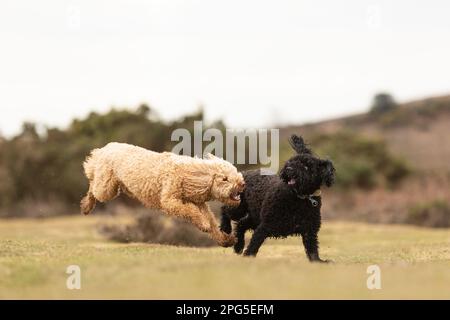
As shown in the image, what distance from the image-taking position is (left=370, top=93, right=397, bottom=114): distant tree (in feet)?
183

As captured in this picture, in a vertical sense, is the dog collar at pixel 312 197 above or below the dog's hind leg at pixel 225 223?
above

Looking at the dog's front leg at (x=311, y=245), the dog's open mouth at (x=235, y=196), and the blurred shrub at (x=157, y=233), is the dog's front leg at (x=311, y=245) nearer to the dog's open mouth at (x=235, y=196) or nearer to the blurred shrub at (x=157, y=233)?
the dog's open mouth at (x=235, y=196)

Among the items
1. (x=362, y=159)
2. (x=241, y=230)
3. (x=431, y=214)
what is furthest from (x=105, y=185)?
(x=362, y=159)

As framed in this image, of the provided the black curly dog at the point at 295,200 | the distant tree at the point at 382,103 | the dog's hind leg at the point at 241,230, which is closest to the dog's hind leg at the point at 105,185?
the dog's hind leg at the point at 241,230

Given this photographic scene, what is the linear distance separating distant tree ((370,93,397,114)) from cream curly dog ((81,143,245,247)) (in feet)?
154

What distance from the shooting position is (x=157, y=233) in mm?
17156

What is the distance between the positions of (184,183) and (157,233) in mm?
7177

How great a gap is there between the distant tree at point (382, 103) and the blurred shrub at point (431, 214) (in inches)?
1198

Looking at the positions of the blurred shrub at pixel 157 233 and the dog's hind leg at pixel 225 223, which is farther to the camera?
the blurred shrub at pixel 157 233

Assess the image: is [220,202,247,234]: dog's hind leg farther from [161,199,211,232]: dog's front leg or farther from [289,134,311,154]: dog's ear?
[289,134,311,154]: dog's ear

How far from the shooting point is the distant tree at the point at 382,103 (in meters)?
55.8

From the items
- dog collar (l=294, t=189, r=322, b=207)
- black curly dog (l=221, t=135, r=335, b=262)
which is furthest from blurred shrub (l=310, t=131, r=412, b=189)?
dog collar (l=294, t=189, r=322, b=207)
